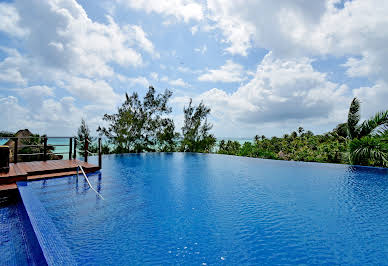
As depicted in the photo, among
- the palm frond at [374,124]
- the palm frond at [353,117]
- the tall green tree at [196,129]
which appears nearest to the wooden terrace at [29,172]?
the tall green tree at [196,129]

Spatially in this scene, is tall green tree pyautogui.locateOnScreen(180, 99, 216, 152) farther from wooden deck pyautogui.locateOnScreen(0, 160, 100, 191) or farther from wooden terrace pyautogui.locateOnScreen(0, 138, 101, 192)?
wooden deck pyautogui.locateOnScreen(0, 160, 100, 191)

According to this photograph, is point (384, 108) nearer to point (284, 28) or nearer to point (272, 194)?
point (284, 28)

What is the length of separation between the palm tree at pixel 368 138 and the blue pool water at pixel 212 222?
2838 millimetres

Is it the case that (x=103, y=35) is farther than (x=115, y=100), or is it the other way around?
(x=115, y=100)

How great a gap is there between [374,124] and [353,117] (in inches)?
30.0

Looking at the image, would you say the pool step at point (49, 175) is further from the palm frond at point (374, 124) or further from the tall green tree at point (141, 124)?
the palm frond at point (374, 124)

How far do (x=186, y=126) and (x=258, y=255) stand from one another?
13294mm

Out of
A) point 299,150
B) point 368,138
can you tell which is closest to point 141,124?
point 299,150

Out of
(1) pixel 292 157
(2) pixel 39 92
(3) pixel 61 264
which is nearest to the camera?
(3) pixel 61 264

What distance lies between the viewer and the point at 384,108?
7781 mm

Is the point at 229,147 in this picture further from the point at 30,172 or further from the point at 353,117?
the point at 30,172

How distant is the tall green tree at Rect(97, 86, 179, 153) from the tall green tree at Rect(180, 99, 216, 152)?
1041 millimetres

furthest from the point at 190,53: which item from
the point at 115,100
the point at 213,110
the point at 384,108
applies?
the point at 384,108

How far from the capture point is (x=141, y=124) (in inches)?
557
